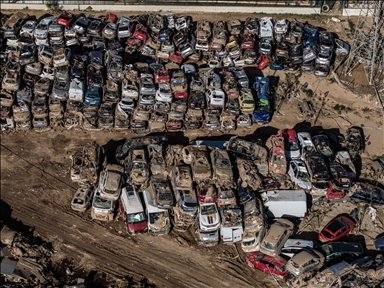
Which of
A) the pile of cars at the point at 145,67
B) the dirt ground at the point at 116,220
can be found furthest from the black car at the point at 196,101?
the dirt ground at the point at 116,220

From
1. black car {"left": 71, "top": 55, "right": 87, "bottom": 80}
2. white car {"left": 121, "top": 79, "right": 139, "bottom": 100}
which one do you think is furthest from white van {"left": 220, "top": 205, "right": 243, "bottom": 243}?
black car {"left": 71, "top": 55, "right": 87, "bottom": 80}

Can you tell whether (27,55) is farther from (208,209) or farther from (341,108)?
(341,108)

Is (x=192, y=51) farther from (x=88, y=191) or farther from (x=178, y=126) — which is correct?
(x=88, y=191)

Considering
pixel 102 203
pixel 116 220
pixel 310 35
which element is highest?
pixel 310 35

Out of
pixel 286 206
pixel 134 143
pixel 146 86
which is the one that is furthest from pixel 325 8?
pixel 134 143

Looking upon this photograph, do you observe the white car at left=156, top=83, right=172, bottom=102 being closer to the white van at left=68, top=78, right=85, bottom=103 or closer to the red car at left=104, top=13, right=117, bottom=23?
the white van at left=68, top=78, right=85, bottom=103

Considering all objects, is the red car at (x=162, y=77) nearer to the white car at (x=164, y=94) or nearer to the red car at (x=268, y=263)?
the white car at (x=164, y=94)
